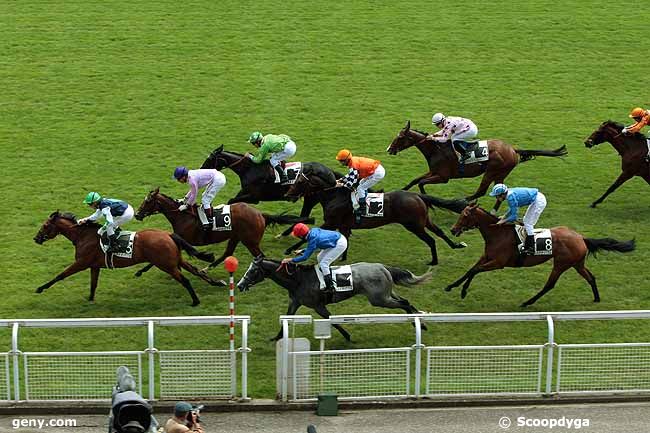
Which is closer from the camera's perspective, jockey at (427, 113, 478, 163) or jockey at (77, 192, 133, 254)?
jockey at (77, 192, 133, 254)

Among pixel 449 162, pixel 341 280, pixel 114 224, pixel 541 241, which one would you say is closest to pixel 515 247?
pixel 541 241

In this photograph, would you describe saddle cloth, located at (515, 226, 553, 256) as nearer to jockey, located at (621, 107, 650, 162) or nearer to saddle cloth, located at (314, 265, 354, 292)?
saddle cloth, located at (314, 265, 354, 292)

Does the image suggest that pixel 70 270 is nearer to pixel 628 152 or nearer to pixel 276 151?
pixel 276 151

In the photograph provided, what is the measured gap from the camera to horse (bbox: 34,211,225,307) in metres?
15.6

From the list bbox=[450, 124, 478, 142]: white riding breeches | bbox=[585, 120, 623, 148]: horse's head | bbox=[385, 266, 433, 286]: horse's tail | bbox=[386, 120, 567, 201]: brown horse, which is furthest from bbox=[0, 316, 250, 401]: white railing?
bbox=[585, 120, 623, 148]: horse's head

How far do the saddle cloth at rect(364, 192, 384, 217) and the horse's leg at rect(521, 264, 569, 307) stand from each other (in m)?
2.26

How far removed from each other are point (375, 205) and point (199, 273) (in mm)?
2497

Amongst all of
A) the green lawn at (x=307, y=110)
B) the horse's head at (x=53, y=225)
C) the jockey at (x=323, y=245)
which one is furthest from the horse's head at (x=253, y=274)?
the horse's head at (x=53, y=225)

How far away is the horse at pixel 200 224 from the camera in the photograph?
16.2m

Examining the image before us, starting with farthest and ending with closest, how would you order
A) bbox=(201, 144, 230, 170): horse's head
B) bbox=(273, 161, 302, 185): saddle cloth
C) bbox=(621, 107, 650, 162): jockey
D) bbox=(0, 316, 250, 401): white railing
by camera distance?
bbox=(621, 107, 650, 162): jockey, bbox=(201, 144, 230, 170): horse's head, bbox=(273, 161, 302, 185): saddle cloth, bbox=(0, 316, 250, 401): white railing

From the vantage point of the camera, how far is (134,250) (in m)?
15.6

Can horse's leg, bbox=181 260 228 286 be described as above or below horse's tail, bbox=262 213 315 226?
below

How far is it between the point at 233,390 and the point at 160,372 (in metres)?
0.77

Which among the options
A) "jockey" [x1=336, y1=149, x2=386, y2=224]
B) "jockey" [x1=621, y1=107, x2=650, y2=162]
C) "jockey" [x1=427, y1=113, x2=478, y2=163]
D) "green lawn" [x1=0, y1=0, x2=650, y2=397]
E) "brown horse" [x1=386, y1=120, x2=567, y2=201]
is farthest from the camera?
"jockey" [x1=621, y1=107, x2=650, y2=162]
